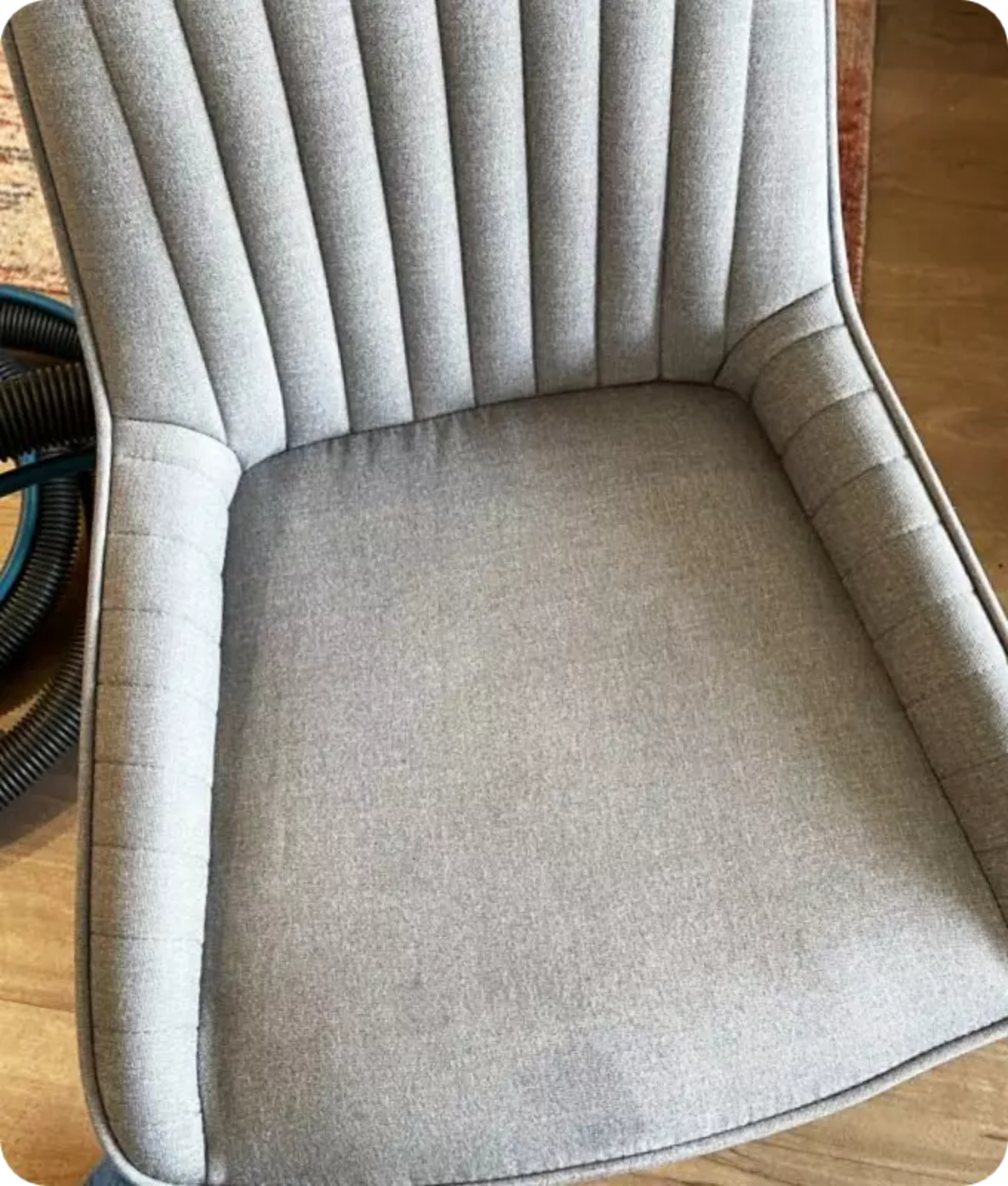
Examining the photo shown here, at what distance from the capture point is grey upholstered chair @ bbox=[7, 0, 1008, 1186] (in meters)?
0.76

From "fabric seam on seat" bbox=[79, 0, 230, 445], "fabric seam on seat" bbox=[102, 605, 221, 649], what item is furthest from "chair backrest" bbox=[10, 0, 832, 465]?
"fabric seam on seat" bbox=[102, 605, 221, 649]

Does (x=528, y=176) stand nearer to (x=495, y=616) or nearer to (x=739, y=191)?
(x=739, y=191)

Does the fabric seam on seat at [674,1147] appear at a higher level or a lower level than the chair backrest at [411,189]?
lower

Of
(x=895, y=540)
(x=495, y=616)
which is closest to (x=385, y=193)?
(x=495, y=616)

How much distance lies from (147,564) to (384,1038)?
35cm

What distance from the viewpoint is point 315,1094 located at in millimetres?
756

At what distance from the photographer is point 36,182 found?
1.55m

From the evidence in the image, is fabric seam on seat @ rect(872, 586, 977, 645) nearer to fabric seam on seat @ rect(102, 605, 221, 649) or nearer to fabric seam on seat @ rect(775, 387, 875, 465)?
fabric seam on seat @ rect(775, 387, 875, 465)

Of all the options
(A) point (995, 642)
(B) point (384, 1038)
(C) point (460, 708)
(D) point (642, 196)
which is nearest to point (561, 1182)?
(B) point (384, 1038)

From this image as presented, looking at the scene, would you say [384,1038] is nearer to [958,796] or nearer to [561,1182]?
[561,1182]

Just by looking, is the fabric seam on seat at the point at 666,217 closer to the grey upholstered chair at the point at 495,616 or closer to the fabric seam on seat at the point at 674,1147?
the grey upholstered chair at the point at 495,616

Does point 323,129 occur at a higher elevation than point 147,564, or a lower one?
higher

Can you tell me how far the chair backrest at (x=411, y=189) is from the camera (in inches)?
30.6

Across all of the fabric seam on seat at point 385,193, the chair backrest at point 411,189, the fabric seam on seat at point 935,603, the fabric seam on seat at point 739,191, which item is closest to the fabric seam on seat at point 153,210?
the chair backrest at point 411,189
